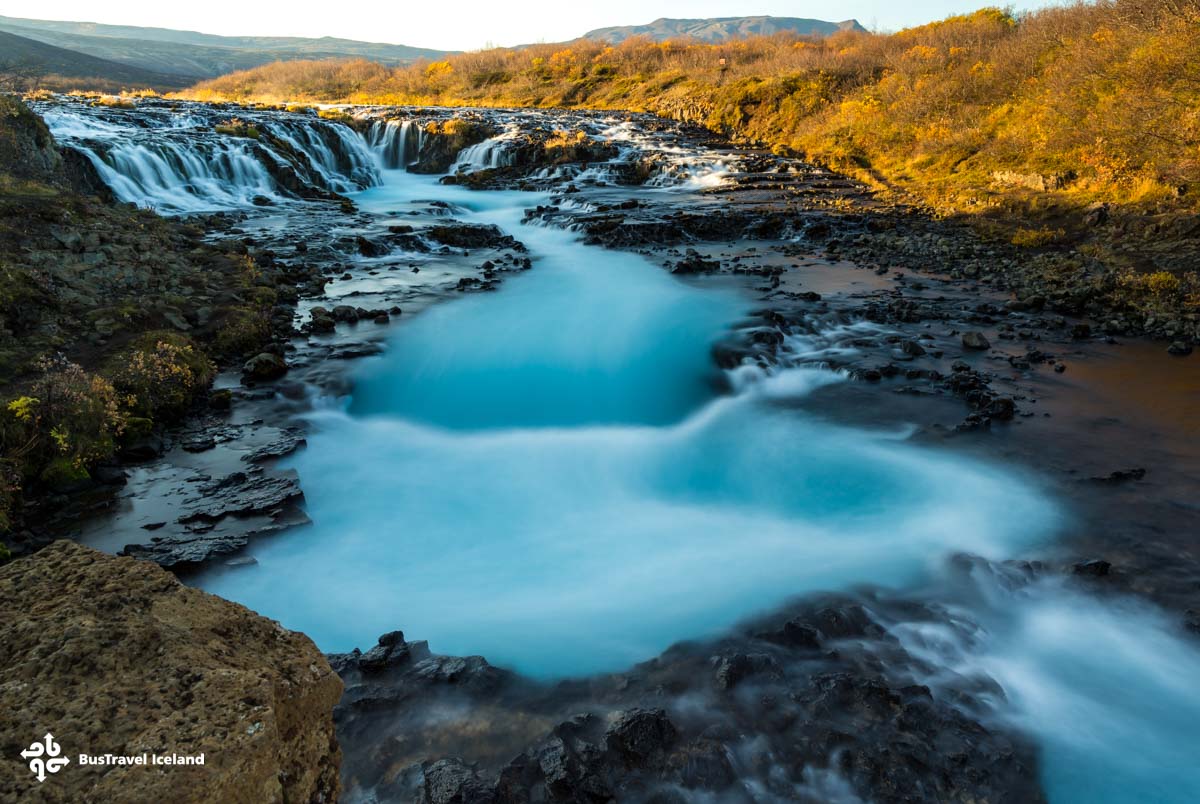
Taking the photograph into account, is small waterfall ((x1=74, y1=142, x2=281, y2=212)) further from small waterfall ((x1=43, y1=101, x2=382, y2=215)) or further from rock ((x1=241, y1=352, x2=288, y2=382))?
rock ((x1=241, y1=352, x2=288, y2=382))

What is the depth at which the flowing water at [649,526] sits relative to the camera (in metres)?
5.09

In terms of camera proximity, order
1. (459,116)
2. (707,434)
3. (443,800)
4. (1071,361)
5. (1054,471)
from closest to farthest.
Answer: (443,800), (1054,471), (707,434), (1071,361), (459,116)

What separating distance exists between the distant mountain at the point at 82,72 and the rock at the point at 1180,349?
9875 cm

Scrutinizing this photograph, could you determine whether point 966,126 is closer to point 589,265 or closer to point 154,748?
point 589,265

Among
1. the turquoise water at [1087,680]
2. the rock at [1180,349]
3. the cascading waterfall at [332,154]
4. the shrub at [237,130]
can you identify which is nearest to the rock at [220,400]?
the turquoise water at [1087,680]

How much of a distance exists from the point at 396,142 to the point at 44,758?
37.1 metres

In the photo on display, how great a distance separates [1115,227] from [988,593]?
555 inches

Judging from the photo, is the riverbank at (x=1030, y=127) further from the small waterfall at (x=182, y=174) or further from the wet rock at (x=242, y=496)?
the small waterfall at (x=182, y=174)

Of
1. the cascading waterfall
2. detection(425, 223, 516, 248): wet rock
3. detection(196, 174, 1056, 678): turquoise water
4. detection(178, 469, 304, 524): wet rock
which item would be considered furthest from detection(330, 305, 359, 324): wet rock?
the cascading waterfall

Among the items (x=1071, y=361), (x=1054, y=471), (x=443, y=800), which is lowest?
(x=443, y=800)

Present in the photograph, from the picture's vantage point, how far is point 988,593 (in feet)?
19.4

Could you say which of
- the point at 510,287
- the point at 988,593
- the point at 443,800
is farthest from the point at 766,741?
the point at 510,287

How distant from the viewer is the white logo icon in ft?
6.63

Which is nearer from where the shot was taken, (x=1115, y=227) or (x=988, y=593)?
(x=988, y=593)
